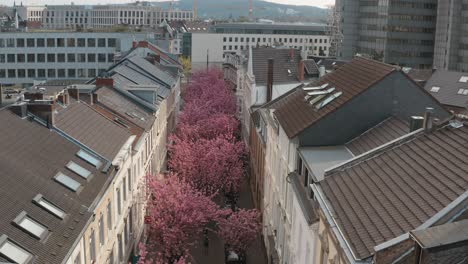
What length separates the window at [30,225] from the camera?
738 inches

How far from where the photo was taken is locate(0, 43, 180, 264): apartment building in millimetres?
19594

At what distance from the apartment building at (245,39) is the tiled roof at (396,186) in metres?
136

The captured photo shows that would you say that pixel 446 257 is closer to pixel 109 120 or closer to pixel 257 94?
pixel 109 120

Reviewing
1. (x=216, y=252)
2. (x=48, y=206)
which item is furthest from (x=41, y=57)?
(x=48, y=206)

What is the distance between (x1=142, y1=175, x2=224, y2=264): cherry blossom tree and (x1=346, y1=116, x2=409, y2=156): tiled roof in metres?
12.1

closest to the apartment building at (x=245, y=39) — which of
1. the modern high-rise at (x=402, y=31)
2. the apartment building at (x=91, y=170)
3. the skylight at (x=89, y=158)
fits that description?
the modern high-rise at (x=402, y=31)

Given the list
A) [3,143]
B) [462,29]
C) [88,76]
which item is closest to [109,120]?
[3,143]

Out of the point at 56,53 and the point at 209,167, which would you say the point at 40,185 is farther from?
the point at 56,53

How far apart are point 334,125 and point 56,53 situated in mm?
94085

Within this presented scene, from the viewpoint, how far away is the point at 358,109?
88.5 ft

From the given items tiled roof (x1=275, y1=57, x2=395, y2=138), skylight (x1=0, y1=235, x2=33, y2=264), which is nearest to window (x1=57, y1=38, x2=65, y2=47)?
tiled roof (x1=275, y1=57, x2=395, y2=138)

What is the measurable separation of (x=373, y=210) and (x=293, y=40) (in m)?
171

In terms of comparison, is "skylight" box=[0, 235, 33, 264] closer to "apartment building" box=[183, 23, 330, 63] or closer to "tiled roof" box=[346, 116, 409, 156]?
"tiled roof" box=[346, 116, 409, 156]

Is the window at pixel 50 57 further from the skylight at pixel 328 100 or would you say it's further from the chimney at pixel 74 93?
the skylight at pixel 328 100
